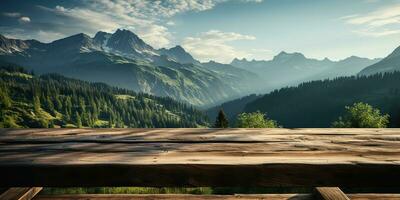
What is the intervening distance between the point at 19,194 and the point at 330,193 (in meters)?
2.43

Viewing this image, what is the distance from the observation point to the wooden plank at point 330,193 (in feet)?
7.44

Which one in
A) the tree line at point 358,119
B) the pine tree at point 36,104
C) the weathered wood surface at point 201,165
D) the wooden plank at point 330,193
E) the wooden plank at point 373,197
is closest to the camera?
the weathered wood surface at point 201,165

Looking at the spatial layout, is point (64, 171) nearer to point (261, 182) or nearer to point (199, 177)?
point (199, 177)

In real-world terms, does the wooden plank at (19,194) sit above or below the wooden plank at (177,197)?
above

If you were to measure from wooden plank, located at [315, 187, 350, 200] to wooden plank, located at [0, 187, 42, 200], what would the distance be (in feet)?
7.63

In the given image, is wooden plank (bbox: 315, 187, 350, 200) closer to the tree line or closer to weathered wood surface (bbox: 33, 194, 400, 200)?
weathered wood surface (bbox: 33, 194, 400, 200)

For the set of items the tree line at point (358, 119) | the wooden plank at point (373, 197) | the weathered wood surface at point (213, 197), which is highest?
the weathered wood surface at point (213, 197)

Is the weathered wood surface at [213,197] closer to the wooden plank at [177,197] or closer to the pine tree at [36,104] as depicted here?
the wooden plank at [177,197]

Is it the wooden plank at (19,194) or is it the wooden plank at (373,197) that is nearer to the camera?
the wooden plank at (19,194)

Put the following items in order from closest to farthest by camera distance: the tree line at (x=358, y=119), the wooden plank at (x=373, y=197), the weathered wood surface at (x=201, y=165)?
1. the weathered wood surface at (x=201, y=165)
2. the wooden plank at (x=373, y=197)
3. the tree line at (x=358, y=119)

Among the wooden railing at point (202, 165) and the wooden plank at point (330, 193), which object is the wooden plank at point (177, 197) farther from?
the wooden plank at point (330, 193)

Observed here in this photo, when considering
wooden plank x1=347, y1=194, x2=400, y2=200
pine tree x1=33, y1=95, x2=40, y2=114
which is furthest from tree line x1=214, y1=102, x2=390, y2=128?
pine tree x1=33, y1=95, x2=40, y2=114

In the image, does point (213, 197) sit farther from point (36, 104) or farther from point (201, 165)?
point (36, 104)

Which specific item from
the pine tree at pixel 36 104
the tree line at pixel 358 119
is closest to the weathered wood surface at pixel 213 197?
the tree line at pixel 358 119
